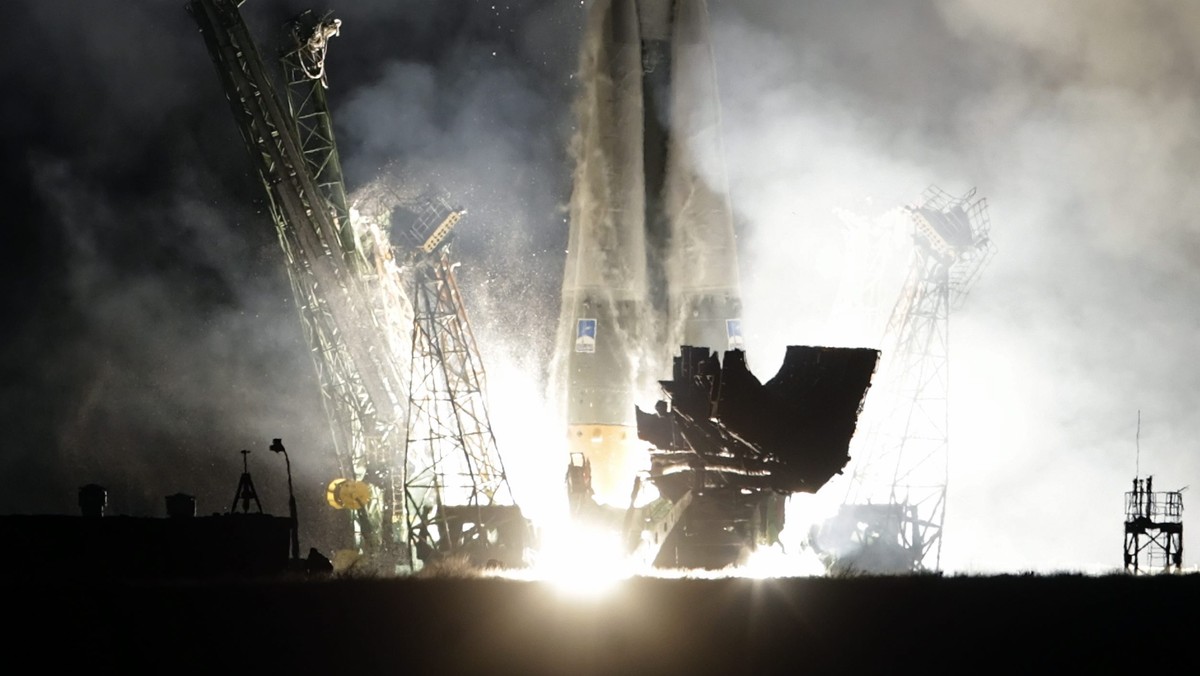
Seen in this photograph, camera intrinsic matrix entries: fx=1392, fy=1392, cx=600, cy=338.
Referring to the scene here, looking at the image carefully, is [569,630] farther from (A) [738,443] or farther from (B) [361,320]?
(B) [361,320]

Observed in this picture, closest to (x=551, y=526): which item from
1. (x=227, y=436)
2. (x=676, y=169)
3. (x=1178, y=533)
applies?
(x=676, y=169)

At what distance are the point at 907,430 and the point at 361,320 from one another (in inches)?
898

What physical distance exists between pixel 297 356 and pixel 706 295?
2413 centimetres

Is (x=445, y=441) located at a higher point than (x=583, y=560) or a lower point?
higher

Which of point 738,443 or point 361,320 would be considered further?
point 361,320

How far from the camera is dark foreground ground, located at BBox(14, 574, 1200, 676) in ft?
93.2

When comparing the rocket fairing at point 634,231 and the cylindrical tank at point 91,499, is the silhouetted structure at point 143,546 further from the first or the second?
the rocket fairing at point 634,231

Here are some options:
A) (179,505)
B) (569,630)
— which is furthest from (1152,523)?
(179,505)

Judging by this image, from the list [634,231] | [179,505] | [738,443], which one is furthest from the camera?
[634,231]

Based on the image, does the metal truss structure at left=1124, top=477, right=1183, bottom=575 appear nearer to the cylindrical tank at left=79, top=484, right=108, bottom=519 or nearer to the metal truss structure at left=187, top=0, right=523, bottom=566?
the metal truss structure at left=187, top=0, right=523, bottom=566

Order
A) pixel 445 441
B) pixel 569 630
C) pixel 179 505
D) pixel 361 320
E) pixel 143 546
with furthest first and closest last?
pixel 445 441 < pixel 361 320 < pixel 179 505 < pixel 143 546 < pixel 569 630

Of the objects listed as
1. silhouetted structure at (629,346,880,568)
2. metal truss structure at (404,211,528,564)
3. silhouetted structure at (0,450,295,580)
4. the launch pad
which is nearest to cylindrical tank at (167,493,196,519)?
silhouetted structure at (0,450,295,580)

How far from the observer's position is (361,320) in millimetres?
55219

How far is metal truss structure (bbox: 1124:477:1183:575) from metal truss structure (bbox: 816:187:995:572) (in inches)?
283
